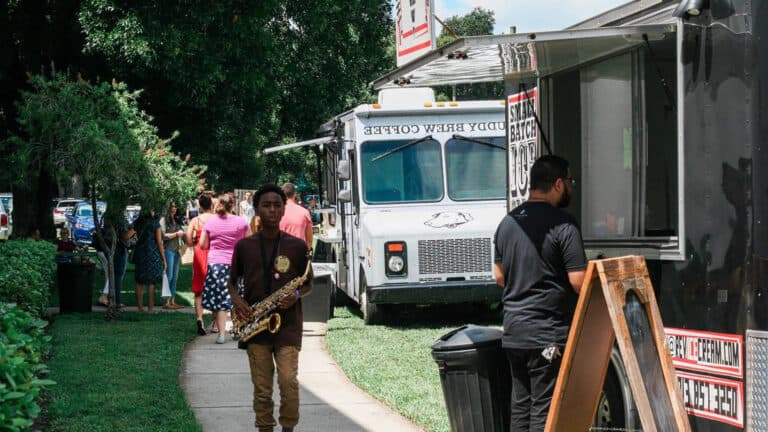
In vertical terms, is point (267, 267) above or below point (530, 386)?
above

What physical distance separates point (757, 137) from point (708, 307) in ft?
2.83

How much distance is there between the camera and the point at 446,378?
623 centimetres

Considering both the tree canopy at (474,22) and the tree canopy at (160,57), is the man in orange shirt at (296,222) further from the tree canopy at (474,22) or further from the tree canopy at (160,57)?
the tree canopy at (474,22)

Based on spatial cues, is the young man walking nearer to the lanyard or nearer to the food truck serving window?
the lanyard

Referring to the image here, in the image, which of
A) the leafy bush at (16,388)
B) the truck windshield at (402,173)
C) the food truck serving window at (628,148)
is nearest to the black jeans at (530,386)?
the food truck serving window at (628,148)

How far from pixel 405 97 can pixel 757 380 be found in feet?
32.9

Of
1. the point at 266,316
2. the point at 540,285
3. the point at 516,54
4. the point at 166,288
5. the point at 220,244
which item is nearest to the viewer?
the point at 540,285

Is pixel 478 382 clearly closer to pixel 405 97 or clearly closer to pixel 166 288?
pixel 405 97

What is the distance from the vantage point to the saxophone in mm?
6762

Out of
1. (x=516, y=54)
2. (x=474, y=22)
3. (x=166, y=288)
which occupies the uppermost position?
(x=474, y=22)

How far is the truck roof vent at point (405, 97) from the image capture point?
14188mm

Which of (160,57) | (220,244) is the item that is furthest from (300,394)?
(160,57)

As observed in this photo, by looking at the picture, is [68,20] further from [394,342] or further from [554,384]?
[554,384]

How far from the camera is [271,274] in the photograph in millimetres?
6887
